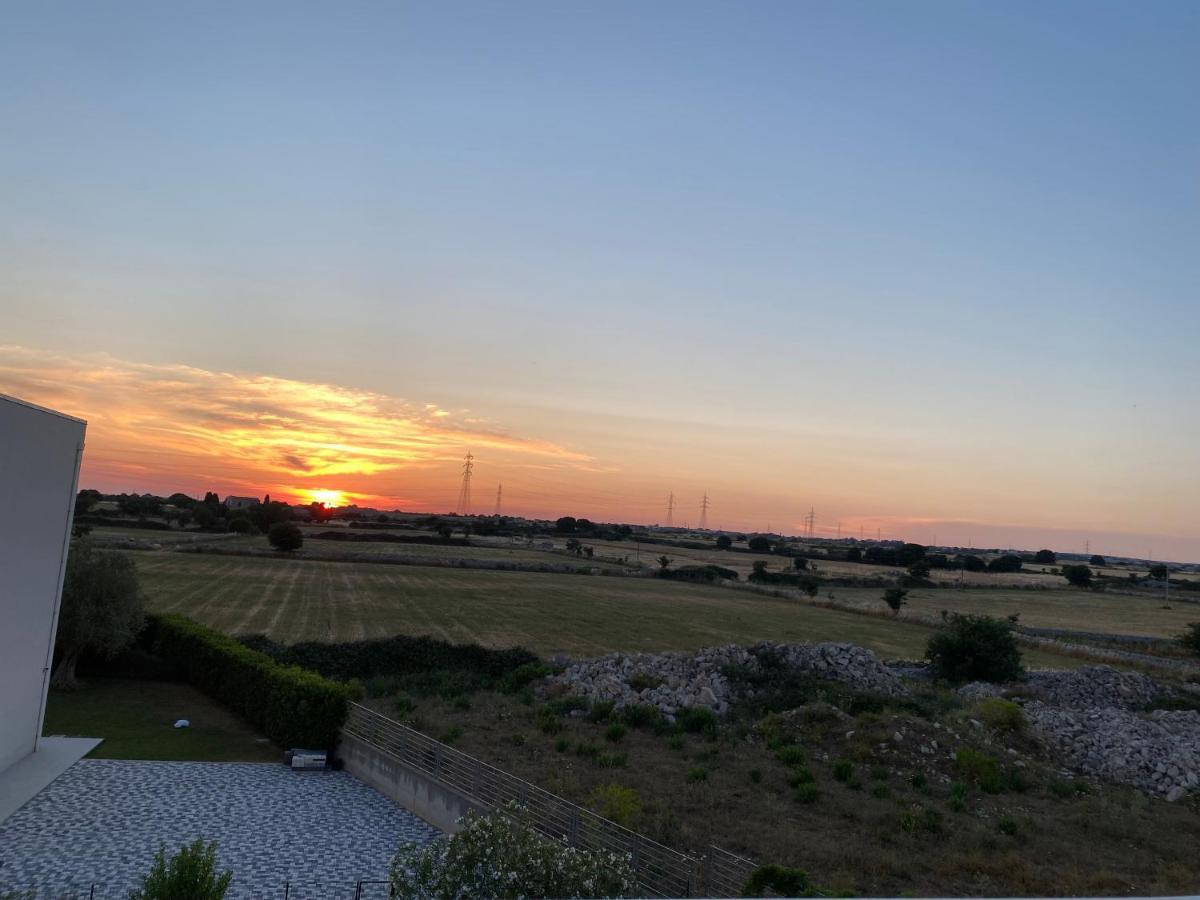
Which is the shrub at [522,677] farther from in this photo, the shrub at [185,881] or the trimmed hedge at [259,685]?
the shrub at [185,881]

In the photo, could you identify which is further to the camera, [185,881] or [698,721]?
[698,721]

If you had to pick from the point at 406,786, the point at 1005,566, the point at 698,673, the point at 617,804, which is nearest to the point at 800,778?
the point at 617,804

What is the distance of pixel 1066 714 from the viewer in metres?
26.3

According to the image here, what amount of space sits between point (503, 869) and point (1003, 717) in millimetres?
21422

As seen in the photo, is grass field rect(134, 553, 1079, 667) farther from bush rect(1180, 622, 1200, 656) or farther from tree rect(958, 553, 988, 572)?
tree rect(958, 553, 988, 572)

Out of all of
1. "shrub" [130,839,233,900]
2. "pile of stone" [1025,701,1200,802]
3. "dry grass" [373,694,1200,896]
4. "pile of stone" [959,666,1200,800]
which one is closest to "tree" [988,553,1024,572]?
"pile of stone" [959,666,1200,800]

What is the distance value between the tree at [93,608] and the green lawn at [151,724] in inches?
54.9

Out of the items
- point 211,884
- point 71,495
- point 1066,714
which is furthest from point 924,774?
point 71,495

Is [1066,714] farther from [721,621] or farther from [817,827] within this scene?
[721,621]

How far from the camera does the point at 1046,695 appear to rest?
105ft

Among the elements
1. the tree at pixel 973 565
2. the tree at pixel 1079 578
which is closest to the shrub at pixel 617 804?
the tree at pixel 1079 578

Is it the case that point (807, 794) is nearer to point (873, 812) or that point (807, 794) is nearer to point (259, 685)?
point (873, 812)

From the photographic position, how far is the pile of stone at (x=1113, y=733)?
2122 centimetres

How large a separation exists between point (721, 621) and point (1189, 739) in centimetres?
3551
